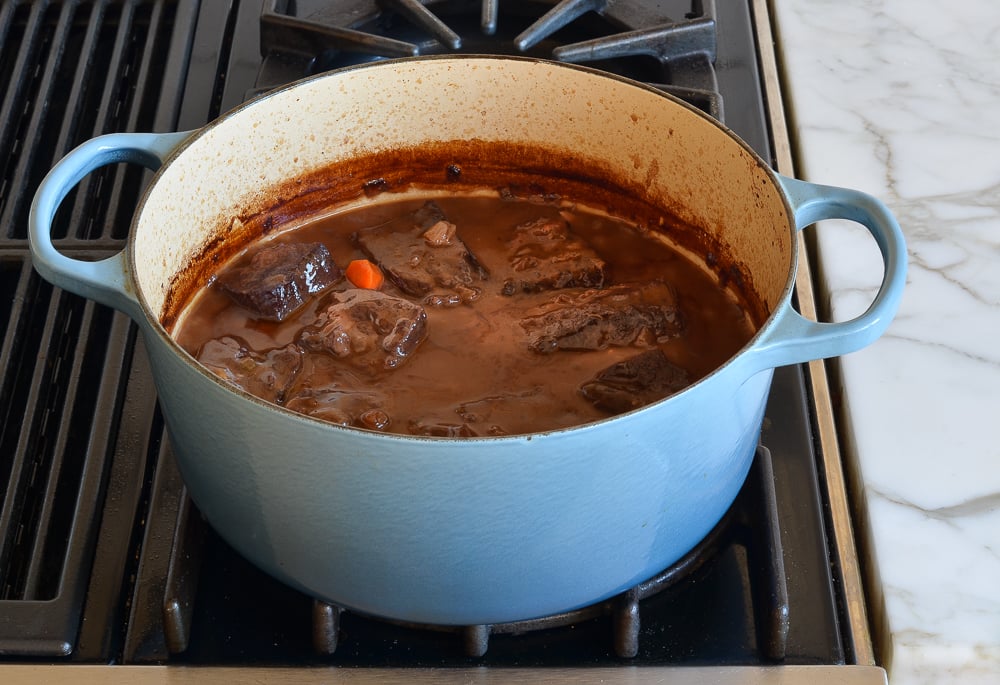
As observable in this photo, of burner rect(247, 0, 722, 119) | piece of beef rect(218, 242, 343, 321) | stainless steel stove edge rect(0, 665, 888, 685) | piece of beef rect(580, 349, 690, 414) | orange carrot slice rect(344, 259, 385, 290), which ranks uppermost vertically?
burner rect(247, 0, 722, 119)

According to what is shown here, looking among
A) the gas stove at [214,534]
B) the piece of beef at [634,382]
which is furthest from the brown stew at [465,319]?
the gas stove at [214,534]

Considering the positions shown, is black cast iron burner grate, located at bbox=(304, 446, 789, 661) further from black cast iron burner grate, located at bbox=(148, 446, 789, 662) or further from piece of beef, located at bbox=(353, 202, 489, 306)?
piece of beef, located at bbox=(353, 202, 489, 306)

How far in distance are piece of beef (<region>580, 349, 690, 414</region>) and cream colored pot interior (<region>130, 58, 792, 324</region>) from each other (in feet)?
0.36

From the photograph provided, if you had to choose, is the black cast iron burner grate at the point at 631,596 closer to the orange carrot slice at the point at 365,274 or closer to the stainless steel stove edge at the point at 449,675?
the stainless steel stove edge at the point at 449,675

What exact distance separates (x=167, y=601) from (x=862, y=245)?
33.7 inches

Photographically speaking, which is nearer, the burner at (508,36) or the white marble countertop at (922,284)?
the white marble countertop at (922,284)

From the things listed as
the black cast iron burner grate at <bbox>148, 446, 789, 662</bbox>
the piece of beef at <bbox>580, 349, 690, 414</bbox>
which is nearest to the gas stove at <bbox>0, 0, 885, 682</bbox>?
the black cast iron burner grate at <bbox>148, 446, 789, 662</bbox>

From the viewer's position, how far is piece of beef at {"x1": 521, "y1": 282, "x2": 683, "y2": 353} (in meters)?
1.01

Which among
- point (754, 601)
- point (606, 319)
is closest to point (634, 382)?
point (606, 319)

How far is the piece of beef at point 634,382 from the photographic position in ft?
3.05

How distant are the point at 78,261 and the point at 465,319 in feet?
1.27

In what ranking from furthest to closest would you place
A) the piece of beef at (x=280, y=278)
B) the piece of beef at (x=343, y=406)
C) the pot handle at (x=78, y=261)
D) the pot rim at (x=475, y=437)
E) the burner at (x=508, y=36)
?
the burner at (x=508, y=36) → the piece of beef at (x=280, y=278) → the piece of beef at (x=343, y=406) → the pot handle at (x=78, y=261) → the pot rim at (x=475, y=437)

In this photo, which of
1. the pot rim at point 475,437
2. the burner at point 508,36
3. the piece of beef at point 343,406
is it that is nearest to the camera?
the pot rim at point 475,437

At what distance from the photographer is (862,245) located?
1.25 metres
